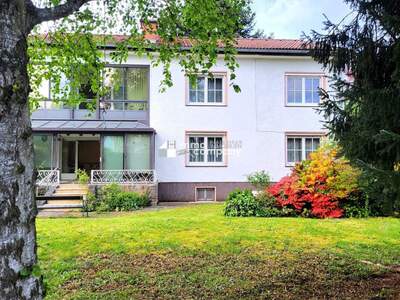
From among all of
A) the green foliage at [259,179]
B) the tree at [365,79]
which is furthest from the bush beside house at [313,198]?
the tree at [365,79]

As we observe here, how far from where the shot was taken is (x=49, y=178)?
18672 millimetres

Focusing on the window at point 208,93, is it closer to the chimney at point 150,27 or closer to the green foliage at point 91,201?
the green foliage at point 91,201

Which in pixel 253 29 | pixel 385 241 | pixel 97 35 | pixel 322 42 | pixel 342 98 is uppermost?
pixel 253 29

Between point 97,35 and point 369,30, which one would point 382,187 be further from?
point 97,35

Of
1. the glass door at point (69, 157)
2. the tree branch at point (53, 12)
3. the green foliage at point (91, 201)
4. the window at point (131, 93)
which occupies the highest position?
the window at point (131, 93)

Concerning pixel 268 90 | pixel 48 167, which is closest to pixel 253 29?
pixel 268 90

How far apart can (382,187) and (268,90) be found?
15.9 m

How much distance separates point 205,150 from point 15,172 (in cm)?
1692

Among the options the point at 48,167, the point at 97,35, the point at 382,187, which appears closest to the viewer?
the point at 382,187

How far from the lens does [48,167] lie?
19.7 m

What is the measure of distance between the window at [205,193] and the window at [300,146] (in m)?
4.15

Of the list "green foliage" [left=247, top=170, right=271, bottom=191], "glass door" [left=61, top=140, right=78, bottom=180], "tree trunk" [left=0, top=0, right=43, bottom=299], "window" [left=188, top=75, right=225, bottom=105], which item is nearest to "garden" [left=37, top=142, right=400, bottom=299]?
"tree trunk" [left=0, top=0, right=43, bottom=299]

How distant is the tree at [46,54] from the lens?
10.2 feet

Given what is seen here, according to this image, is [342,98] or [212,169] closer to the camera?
[342,98]
